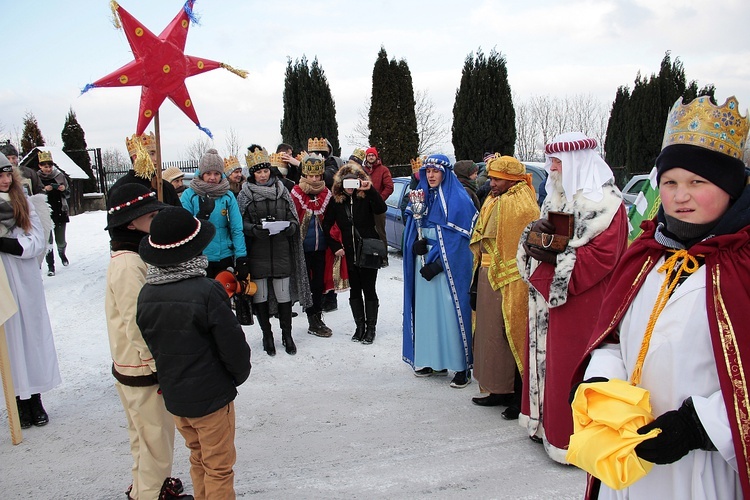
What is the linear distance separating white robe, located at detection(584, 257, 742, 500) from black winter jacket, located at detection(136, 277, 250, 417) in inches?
78.4

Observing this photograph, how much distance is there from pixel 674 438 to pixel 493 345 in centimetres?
306

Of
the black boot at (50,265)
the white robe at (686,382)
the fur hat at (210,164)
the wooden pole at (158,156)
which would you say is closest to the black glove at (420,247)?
the fur hat at (210,164)

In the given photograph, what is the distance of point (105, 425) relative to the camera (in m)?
4.71

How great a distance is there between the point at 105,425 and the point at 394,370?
2.77m

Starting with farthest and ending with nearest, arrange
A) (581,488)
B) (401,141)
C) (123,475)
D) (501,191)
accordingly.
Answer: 1. (401,141)
2. (501,191)
3. (123,475)
4. (581,488)

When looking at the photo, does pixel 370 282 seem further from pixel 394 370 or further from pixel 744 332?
pixel 744 332

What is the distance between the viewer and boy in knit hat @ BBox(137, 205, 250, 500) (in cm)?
288

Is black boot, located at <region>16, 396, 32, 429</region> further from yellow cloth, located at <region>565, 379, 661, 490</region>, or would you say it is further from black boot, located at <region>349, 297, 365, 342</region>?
yellow cloth, located at <region>565, 379, 661, 490</region>

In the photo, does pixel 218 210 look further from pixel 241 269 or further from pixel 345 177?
pixel 345 177

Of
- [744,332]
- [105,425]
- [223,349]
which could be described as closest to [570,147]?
[744,332]

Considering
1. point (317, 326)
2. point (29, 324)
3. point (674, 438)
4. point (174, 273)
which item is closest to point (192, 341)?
point (174, 273)

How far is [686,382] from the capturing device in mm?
1849

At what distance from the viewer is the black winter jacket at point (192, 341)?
9.50 feet

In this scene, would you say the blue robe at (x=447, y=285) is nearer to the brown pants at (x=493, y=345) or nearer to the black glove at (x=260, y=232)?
the brown pants at (x=493, y=345)
